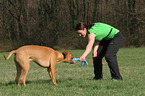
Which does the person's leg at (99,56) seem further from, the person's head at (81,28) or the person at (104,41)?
the person's head at (81,28)

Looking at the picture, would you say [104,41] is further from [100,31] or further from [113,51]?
[100,31]

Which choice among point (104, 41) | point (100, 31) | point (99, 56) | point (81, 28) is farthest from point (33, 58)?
point (104, 41)

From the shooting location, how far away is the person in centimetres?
609

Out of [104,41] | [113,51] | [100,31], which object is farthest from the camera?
[104,41]

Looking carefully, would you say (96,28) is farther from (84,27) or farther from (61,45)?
(61,45)

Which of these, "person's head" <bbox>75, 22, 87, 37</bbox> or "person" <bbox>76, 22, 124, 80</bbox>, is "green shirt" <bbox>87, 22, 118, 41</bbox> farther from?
"person's head" <bbox>75, 22, 87, 37</bbox>

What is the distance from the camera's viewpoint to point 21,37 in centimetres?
2333

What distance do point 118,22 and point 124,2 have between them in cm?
197

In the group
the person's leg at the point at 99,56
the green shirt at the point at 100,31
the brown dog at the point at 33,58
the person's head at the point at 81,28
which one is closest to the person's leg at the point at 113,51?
the green shirt at the point at 100,31

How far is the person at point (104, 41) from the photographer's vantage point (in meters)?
6.09

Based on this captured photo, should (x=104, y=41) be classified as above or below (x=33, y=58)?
above

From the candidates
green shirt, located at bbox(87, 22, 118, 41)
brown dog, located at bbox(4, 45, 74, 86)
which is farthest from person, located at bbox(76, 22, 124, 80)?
brown dog, located at bbox(4, 45, 74, 86)

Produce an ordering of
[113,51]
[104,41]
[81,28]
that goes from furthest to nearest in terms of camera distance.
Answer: [104,41]
[113,51]
[81,28]

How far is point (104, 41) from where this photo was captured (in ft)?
23.1
